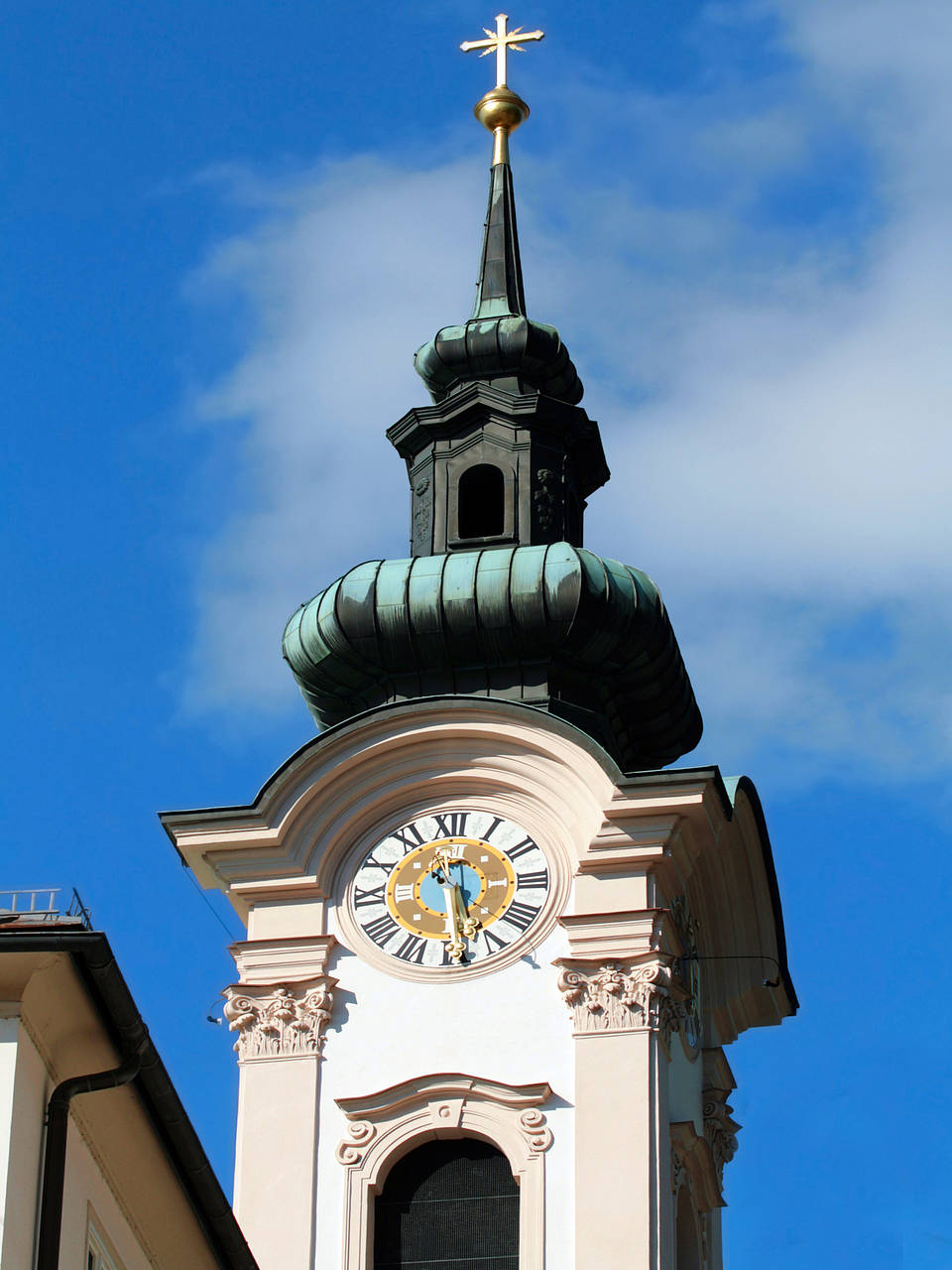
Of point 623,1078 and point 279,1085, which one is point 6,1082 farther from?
point 279,1085

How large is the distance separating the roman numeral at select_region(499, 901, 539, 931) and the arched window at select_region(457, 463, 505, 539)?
12.1 ft

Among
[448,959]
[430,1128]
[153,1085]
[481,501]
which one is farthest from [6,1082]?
[481,501]

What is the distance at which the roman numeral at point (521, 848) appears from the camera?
2350cm

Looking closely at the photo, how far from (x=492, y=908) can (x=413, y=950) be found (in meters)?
0.62

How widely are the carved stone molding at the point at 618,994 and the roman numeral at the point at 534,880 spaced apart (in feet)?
2.53

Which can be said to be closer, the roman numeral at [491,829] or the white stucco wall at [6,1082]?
the white stucco wall at [6,1082]

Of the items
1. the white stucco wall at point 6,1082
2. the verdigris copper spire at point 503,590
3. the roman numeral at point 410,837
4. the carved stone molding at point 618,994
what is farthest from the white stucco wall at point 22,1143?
the verdigris copper spire at point 503,590

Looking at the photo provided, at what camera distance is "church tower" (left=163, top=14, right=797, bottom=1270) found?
22.2 m

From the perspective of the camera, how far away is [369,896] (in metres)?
23.5

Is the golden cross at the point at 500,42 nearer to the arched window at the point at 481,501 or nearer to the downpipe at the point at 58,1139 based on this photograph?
the arched window at the point at 481,501

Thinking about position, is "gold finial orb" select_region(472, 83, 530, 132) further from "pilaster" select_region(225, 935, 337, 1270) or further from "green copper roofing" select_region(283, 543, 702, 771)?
"pilaster" select_region(225, 935, 337, 1270)

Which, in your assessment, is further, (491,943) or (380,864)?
(380,864)

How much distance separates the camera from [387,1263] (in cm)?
2214

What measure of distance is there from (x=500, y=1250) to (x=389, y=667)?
4.79 metres
